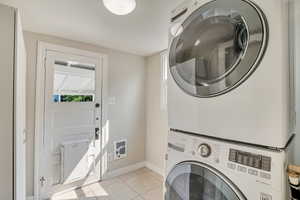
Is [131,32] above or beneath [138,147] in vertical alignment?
above

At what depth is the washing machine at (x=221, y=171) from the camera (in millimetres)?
590

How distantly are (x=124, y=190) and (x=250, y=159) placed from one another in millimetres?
2113

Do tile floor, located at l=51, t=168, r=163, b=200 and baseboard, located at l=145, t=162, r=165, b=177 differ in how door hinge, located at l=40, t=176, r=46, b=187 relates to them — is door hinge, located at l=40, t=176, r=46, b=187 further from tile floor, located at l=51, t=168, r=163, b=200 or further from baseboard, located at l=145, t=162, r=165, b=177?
baseboard, located at l=145, t=162, r=165, b=177

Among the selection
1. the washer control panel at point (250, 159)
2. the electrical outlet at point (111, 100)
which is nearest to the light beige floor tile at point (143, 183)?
the electrical outlet at point (111, 100)

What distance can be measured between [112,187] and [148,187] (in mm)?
551

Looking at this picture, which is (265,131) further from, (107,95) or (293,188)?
(107,95)

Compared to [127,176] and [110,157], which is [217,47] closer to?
[110,157]

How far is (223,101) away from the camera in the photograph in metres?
0.73

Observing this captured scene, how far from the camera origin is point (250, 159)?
2.11 ft
